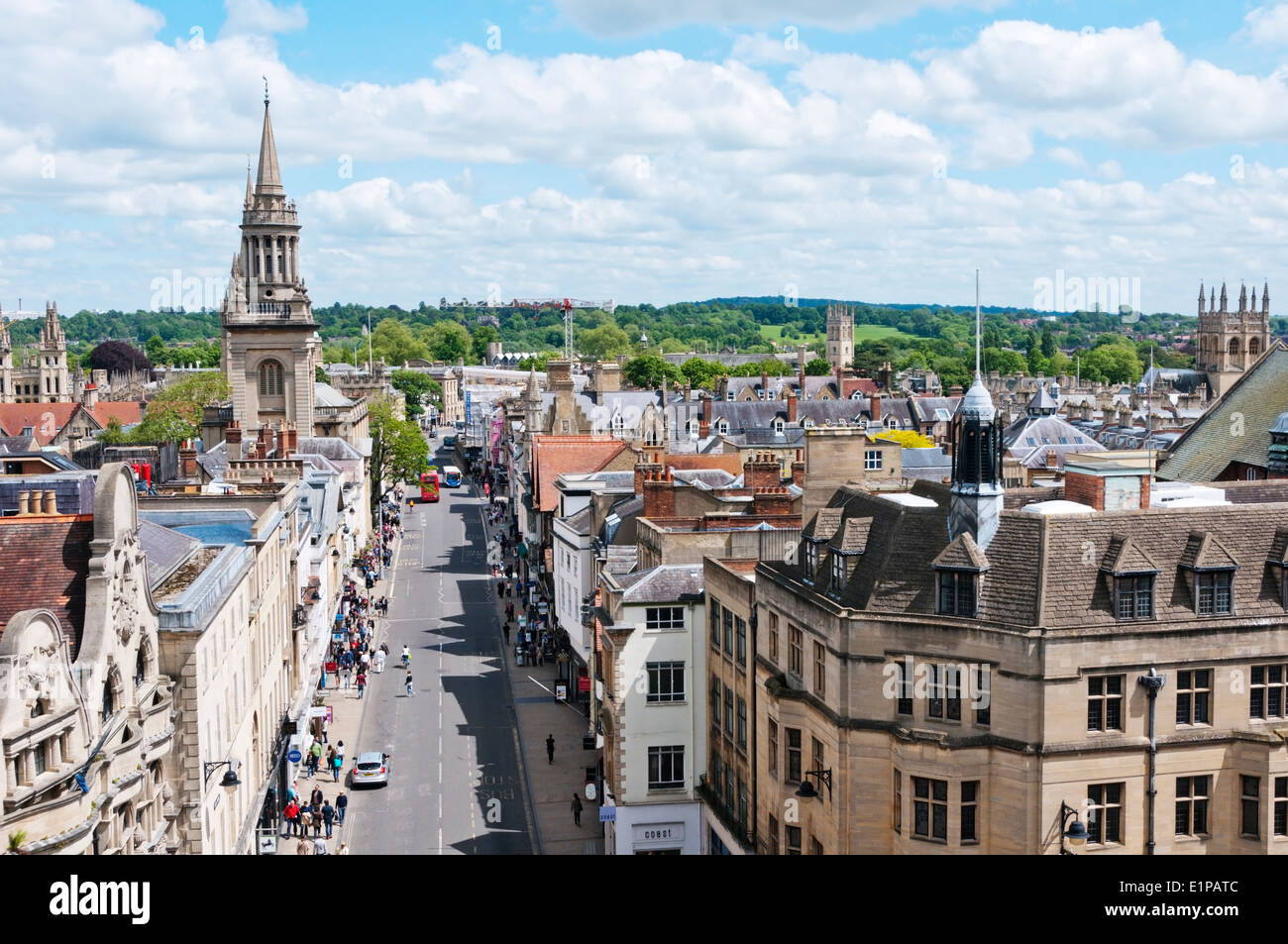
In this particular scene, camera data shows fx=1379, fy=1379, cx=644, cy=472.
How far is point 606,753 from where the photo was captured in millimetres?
44469

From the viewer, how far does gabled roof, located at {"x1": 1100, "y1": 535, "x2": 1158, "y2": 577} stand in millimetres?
27094

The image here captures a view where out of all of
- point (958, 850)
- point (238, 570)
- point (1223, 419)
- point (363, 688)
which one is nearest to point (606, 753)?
point (238, 570)

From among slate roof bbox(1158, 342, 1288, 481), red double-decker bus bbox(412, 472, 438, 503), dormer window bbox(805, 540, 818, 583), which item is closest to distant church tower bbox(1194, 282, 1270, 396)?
red double-decker bus bbox(412, 472, 438, 503)

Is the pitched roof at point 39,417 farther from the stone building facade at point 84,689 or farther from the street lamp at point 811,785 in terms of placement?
the street lamp at point 811,785

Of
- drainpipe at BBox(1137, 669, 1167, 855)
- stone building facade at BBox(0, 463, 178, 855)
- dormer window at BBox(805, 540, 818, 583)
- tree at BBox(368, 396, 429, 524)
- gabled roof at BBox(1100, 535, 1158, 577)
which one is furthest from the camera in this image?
tree at BBox(368, 396, 429, 524)

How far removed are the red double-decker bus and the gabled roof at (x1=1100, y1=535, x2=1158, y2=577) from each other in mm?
120848

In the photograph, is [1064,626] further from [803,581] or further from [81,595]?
[81,595]

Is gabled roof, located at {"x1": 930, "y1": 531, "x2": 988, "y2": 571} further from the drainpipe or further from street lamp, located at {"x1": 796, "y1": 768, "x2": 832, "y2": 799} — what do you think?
street lamp, located at {"x1": 796, "y1": 768, "x2": 832, "y2": 799}

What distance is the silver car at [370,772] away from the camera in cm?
4925

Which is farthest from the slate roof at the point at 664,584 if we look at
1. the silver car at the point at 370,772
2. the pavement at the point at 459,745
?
the silver car at the point at 370,772

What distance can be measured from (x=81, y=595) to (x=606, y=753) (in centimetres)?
2080

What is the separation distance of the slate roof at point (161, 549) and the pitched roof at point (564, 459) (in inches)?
1540

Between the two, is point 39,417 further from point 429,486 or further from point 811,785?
point 811,785

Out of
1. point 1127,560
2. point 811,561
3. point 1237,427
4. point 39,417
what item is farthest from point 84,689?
point 39,417
